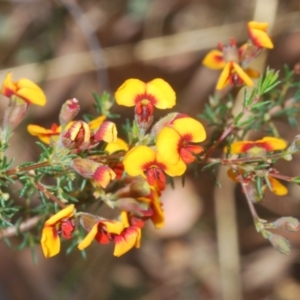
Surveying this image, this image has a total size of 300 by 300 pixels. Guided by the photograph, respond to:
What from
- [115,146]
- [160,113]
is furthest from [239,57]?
[160,113]

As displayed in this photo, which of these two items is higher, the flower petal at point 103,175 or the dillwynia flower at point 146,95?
the dillwynia flower at point 146,95

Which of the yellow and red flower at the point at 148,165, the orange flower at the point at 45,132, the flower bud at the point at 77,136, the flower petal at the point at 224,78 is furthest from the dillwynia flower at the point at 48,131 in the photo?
the flower petal at the point at 224,78

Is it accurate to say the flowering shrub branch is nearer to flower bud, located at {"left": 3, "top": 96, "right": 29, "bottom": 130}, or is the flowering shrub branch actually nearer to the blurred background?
flower bud, located at {"left": 3, "top": 96, "right": 29, "bottom": 130}

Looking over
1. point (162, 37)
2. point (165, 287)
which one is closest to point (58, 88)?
point (162, 37)

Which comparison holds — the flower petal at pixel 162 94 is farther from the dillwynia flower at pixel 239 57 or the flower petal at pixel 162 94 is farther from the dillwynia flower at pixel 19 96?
the dillwynia flower at pixel 19 96

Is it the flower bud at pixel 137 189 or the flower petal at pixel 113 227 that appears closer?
the flower petal at pixel 113 227

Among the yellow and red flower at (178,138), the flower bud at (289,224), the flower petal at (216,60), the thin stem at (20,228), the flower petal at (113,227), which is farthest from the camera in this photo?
the thin stem at (20,228)

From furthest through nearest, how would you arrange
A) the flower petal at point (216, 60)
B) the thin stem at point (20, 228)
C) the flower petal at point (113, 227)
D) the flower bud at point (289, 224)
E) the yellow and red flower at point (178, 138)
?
the thin stem at point (20, 228), the flower petal at point (216, 60), the flower bud at point (289, 224), the flower petal at point (113, 227), the yellow and red flower at point (178, 138)

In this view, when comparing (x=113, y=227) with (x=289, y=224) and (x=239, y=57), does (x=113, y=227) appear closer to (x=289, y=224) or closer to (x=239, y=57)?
(x=289, y=224)
